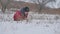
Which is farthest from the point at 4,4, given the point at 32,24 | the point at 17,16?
the point at 32,24

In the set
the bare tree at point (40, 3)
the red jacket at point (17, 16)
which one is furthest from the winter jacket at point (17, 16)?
the bare tree at point (40, 3)

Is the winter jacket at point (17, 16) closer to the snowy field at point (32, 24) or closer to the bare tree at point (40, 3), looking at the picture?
the snowy field at point (32, 24)

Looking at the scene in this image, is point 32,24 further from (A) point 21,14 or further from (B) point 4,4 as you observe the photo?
(B) point 4,4

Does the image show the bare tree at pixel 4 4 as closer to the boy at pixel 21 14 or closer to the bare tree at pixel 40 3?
the boy at pixel 21 14

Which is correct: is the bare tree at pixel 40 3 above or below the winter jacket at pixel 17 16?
above

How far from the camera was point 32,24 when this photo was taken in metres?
1.30

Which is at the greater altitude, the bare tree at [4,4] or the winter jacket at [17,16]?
the bare tree at [4,4]

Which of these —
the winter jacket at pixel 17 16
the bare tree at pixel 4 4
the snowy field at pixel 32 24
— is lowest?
the snowy field at pixel 32 24

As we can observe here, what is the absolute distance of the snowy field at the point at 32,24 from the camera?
4.19 feet

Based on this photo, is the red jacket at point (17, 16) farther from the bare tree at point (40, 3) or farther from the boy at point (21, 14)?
the bare tree at point (40, 3)

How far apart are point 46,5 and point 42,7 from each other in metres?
0.04

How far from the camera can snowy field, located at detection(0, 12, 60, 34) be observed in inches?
50.3

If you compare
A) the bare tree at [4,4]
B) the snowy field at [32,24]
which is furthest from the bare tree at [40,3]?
the bare tree at [4,4]

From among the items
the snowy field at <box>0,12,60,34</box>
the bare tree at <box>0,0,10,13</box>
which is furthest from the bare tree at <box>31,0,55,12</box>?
the bare tree at <box>0,0,10,13</box>
